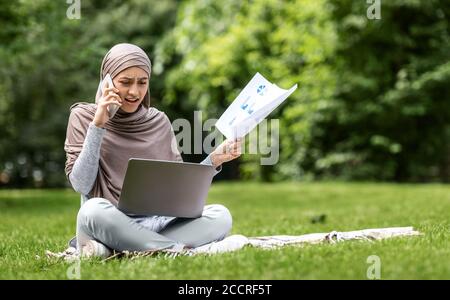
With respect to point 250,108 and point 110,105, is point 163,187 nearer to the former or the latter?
point 110,105

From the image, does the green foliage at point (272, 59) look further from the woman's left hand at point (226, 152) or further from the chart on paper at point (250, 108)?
the chart on paper at point (250, 108)

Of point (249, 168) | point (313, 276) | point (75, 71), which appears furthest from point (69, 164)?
point (249, 168)

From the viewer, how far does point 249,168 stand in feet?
65.8

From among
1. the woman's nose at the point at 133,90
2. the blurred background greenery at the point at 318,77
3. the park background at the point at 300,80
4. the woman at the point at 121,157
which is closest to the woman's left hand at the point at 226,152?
the woman at the point at 121,157

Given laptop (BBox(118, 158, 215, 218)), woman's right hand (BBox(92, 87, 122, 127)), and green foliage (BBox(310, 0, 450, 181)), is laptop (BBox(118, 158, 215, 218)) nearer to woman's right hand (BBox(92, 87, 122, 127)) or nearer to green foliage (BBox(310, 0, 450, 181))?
woman's right hand (BBox(92, 87, 122, 127))

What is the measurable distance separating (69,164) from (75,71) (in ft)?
40.6

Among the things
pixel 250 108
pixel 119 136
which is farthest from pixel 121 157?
pixel 250 108

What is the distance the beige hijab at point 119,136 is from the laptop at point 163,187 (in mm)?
277

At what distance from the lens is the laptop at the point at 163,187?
3.69 meters

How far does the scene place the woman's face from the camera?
3.92 meters

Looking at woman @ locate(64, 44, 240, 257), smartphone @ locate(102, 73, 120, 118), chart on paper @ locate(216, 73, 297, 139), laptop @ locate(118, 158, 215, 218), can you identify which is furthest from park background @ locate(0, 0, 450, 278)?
smartphone @ locate(102, 73, 120, 118)

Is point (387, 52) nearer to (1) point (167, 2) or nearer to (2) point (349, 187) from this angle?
(2) point (349, 187)

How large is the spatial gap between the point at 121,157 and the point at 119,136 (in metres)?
0.13

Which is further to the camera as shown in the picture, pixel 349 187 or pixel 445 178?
pixel 445 178
